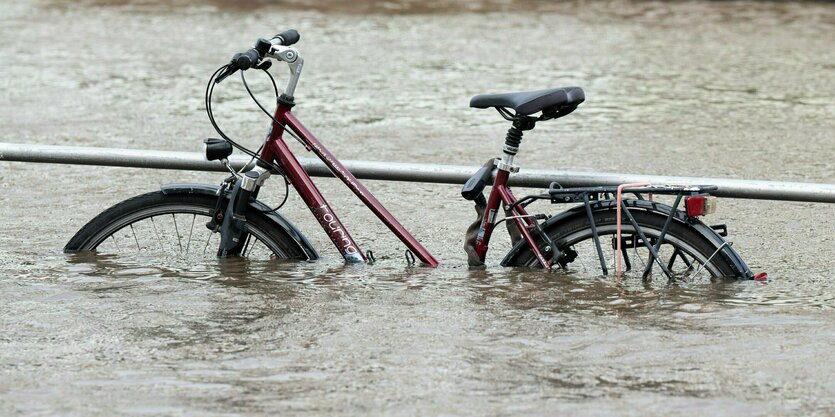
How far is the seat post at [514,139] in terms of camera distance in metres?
5.70

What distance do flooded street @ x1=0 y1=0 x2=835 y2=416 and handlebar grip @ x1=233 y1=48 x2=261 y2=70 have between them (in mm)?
932

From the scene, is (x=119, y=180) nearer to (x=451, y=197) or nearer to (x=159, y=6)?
(x=451, y=197)

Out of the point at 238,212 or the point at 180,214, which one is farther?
the point at 180,214

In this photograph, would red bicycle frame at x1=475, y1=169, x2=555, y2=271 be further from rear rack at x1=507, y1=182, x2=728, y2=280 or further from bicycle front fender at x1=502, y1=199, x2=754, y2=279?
bicycle front fender at x1=502, y1=199, x2=754, y2=279

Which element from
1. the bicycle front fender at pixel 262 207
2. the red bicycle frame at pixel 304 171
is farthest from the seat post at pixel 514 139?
the bicycle front fender at pixel 262 207

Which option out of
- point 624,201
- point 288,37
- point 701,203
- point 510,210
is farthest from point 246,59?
point 701,203

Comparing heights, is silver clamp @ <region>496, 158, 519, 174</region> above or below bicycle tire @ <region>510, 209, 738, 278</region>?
above

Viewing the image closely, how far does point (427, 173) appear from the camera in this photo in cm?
593

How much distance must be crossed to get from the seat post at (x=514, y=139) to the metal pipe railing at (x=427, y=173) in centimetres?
9

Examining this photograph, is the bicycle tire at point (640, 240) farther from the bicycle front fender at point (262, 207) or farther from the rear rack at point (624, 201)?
the bicycle front fender at point (262, 207)

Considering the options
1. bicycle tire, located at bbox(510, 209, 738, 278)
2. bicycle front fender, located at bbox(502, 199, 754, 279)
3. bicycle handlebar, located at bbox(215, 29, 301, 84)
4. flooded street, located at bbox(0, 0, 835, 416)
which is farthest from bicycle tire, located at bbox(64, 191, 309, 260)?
bicycle front fender, located at bbox(502, 199, 754, 279)

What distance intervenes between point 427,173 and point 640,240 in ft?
3.03

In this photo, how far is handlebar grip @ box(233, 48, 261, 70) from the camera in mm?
5575

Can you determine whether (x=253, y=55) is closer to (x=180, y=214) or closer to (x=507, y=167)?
(x=180, y=214)
